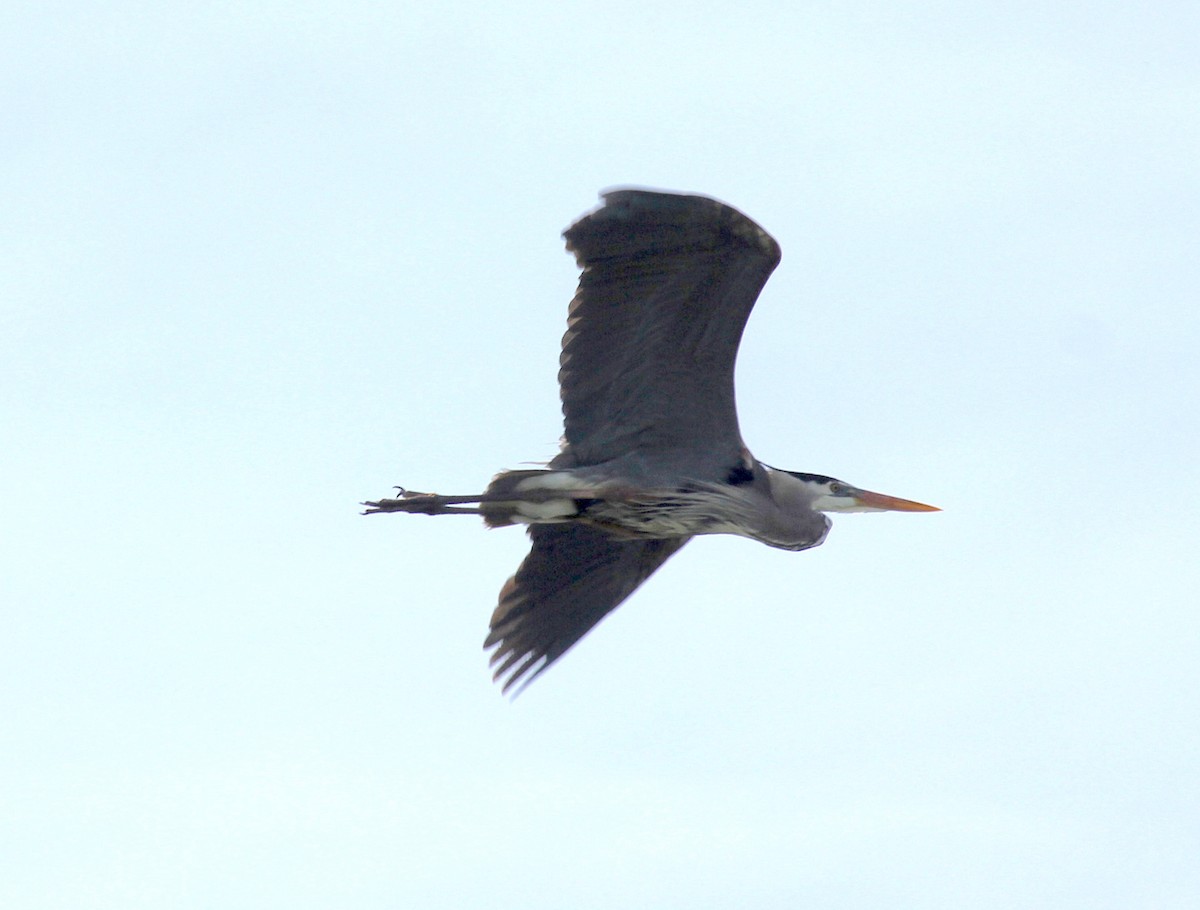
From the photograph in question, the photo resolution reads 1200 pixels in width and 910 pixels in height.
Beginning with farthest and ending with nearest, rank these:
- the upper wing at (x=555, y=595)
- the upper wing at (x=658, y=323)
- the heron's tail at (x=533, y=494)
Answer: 1. the upper wing at (x=555, y=595)
2. the heron's tail at (x=533, y=494)
3. the upper wing at (x=658, y=323)

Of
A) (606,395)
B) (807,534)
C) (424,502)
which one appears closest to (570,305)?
(606,395)

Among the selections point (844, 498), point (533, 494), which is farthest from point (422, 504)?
point (844, 498)

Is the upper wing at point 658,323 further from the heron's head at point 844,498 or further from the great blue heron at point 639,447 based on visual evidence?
the heron's head at point 844,498

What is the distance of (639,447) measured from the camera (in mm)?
10281

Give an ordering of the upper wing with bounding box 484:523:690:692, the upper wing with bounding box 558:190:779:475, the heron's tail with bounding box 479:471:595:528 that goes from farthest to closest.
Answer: the upper wing with bounding box 484:523:690:692 < the heron's tail with bounding box 479:471:595:528 < the upper wing with bounding box 558:190:779:475

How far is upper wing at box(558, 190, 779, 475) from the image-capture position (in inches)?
372

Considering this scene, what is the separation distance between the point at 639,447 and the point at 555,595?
116cm

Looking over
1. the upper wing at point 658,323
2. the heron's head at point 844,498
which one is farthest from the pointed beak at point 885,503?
the upper wing at point 658,323

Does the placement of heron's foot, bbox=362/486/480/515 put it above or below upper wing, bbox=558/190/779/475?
below

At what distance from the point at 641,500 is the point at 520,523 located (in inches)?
29.1

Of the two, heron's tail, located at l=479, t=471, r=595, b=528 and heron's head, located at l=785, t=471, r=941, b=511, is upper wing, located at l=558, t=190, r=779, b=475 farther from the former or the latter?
heron's head, located at l=785, t=471, r=941, b=511

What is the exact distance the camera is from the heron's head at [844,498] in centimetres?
1095

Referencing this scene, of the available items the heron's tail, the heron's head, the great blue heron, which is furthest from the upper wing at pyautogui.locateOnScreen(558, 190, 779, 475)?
the heron's head

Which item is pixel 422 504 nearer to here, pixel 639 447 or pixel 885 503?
pixel 639 447
